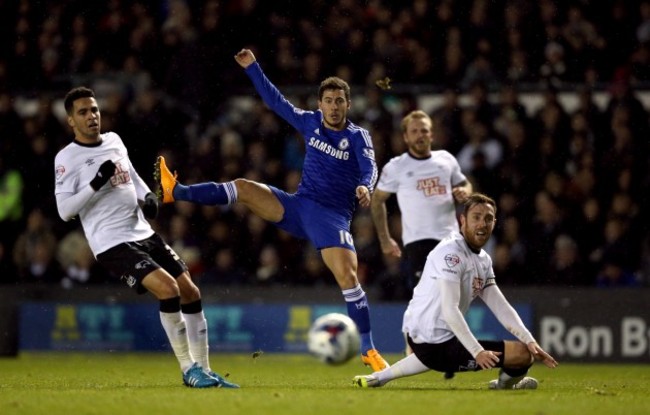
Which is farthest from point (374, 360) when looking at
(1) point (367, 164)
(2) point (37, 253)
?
(2) point (37, 253)

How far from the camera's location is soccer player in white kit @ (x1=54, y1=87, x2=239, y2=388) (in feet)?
33.2

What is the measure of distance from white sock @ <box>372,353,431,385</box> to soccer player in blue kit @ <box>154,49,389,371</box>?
0.82 m

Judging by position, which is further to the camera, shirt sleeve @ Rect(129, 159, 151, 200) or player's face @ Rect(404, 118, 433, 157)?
player's face @ Rect(404, 118, 433, 157)

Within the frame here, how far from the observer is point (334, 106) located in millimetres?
11141

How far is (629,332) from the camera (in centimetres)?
1535

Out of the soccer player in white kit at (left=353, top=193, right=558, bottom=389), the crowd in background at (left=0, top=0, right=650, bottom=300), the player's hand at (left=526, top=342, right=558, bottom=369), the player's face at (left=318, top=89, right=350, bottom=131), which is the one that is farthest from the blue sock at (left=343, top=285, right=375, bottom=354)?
the crowd in background at (left=0, top=0, right=650, bottom=300)

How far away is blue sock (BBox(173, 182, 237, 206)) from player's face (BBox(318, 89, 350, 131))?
3.62ft

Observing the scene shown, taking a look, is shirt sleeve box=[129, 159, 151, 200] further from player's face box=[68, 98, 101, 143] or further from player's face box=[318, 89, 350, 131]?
player's face box=[318, 89, 350, 131]

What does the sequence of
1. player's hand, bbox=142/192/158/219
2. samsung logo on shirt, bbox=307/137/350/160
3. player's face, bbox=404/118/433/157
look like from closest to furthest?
player's hand, bbox=142/192/158/219 < samsung logo on shirt, bbox=307/137/350/160 < player's face, bbox=404/118/433/157

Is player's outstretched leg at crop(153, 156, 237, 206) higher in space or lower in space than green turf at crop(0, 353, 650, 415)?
higher

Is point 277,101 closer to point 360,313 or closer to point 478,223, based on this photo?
point 360,313

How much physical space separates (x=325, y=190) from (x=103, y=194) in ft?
6.84

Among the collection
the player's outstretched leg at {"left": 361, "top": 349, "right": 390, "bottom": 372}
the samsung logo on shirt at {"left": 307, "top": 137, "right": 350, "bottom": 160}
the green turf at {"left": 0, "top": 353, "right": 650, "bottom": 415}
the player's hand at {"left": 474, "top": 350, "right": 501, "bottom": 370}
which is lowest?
the green turf at {"left": 0, "top": 353, "right": 650, "bottom": 415}

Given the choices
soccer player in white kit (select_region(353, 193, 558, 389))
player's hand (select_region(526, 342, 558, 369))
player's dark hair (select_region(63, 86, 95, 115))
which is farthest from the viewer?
player's dark hair (select_region(63, 86, 95, 115))
